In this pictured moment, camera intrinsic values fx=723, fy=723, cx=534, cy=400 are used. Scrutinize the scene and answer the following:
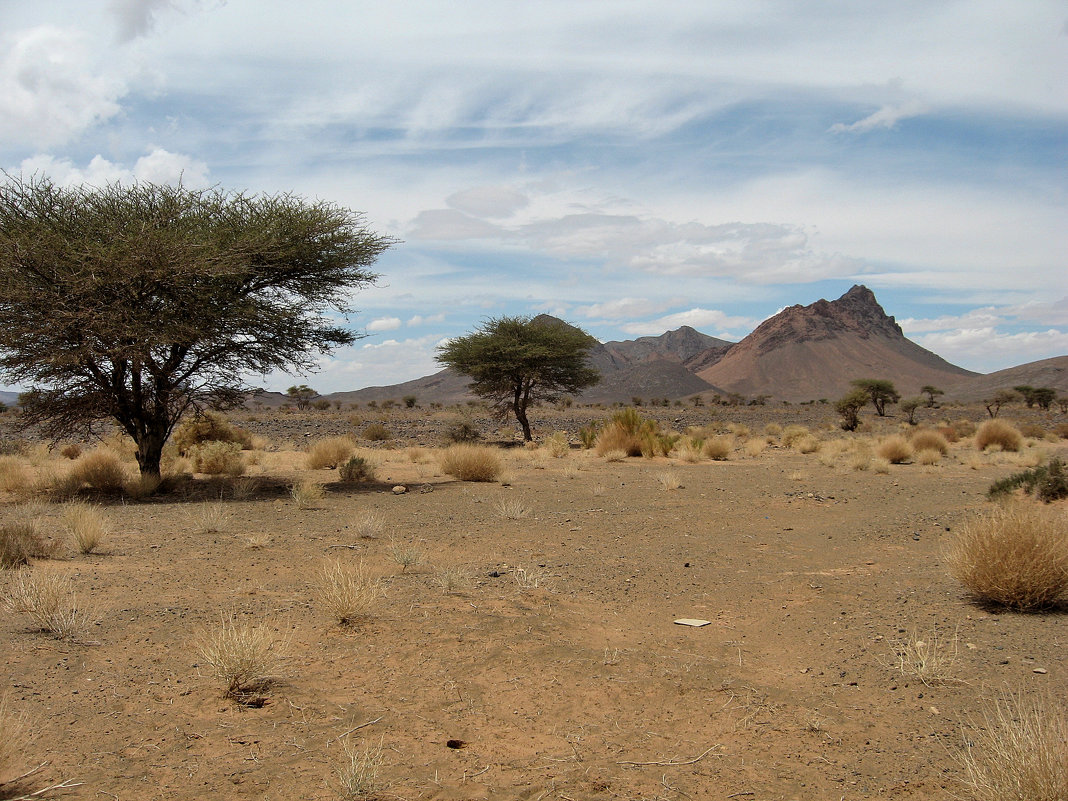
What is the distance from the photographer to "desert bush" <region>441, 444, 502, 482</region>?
16750 mm

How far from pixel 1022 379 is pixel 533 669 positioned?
119078 millimetres

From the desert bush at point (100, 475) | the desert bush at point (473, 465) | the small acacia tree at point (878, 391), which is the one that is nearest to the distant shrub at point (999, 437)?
the desert bush at point (473, 465)

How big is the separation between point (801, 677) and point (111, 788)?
441cm

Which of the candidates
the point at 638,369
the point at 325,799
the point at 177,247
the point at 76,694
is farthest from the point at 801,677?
the point at 638,369

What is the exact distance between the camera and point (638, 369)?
123500 millimetres

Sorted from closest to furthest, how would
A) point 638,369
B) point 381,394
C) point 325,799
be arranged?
point 325,799 → point 638,369 → point 381,394

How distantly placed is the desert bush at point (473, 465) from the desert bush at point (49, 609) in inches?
431

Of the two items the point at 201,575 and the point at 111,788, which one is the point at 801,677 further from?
the point at 201,575

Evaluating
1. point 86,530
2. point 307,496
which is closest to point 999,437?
point 307,496

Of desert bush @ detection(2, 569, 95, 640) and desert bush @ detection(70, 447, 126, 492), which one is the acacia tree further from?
desert bush @ detection(2, 569, 95, 640)

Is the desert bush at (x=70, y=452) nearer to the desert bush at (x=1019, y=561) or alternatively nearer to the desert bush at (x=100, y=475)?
the desert bush at (x=100, y=475)

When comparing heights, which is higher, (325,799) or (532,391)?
(532,391)

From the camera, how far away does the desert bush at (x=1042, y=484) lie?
12.1m

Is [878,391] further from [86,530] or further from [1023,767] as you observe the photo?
[1023,767]
